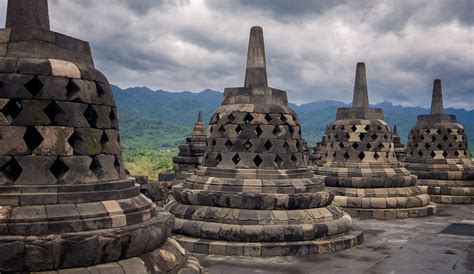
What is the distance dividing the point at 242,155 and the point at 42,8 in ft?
16.9

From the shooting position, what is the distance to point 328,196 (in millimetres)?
9469

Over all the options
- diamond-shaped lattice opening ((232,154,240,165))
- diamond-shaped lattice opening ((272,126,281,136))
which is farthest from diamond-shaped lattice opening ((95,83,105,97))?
diamond-shaped lattice opening ((272,126,281,136))

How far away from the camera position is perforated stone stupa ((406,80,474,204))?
53.1ft

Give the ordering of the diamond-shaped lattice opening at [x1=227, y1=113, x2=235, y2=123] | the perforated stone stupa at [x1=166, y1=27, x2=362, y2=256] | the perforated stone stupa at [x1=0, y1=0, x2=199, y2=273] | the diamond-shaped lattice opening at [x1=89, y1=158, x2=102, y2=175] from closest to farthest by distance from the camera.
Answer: the perforated stone stupa at [x1=0, y1=0, x2=199, y2=273], the diamond-shaped lattice opening at [x1=89, y1=158, x2=102, y2=175], the perforated stone stupa at [x1=166, y1=27, x2=362, y2=256], the diamond-shaped lattice opening at [x1=227, y1=113, x2=235, y2=123]

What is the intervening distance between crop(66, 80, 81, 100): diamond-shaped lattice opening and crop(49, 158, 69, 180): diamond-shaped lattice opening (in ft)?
2.18

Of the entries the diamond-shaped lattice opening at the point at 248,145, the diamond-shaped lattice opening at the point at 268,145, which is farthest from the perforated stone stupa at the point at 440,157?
the diamond-shaped lattice opening at the point at 248,145

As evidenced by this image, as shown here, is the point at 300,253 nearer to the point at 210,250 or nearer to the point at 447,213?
the point at 210,250

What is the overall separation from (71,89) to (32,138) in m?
0.63

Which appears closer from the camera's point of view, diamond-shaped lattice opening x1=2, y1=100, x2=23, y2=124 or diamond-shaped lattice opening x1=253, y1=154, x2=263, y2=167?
diamond-shaped lattice opening x1=2, y1=100, x2=23, y2=124

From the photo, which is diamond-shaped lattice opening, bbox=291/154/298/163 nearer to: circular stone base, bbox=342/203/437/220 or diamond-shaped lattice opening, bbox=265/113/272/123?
diamond-shaped lattice opening, bbox=265/113/272/123

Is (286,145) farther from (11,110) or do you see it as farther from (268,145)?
(11,110)

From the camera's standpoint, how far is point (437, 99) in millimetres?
17422

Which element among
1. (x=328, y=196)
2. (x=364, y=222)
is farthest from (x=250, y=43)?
(x=364, y=222)

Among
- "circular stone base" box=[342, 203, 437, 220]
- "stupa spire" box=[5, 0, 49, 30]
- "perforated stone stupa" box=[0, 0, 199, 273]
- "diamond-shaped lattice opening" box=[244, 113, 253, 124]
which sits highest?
"stupa spire" box=[5, 0, 49, 30]
